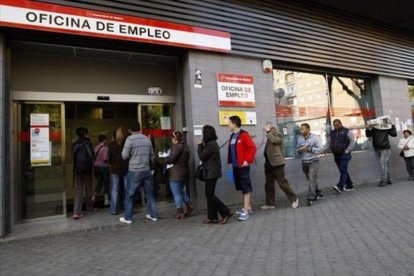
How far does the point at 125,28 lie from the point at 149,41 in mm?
484

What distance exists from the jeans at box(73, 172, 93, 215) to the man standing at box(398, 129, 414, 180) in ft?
28.0

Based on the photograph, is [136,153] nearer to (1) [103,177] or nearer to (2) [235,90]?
(1) [103,177]

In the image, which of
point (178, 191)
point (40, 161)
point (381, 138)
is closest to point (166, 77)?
point (178, 191)

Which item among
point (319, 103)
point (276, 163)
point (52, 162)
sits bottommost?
point (276, 163)

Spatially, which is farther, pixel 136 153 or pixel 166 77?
pixel 166 77

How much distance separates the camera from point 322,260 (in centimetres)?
383

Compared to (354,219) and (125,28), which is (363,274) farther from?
(125,28)

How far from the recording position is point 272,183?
6848 millimetres

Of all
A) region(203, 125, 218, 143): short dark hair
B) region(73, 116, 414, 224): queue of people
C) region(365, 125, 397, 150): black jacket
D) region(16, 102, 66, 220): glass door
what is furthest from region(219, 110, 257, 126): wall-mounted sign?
region(365, 125, 397, 150): black jacket

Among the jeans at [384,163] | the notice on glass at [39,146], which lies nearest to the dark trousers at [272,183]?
the jeans at [384,163]

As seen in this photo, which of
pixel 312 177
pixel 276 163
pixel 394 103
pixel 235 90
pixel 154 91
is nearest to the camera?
pixel 276 163

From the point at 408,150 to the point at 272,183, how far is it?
5.31 meters

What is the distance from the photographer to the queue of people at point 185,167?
5715mm

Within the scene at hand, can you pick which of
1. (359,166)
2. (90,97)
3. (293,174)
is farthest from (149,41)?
(359,166)
